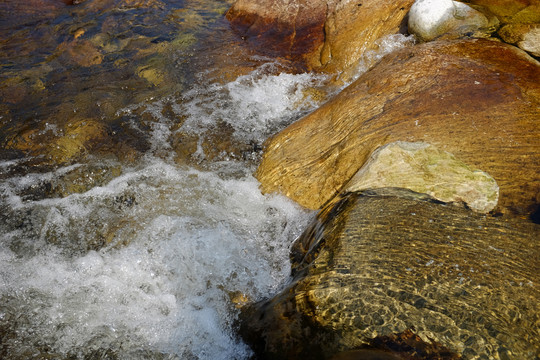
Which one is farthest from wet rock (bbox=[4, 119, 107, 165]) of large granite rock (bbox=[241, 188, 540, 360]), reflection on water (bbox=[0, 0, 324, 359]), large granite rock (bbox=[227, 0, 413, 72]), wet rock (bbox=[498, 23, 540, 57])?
wet rock (bbox=[498, 23, 540, 57])

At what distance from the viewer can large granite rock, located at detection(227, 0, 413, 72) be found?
18.9 ft

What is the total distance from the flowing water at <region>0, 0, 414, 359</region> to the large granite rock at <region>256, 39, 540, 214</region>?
40 cm

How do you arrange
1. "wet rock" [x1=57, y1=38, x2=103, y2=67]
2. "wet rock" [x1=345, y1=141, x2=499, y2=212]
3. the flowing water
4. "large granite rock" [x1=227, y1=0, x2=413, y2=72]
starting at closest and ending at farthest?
1. "wet rock" [x1=345, y1=141, x2=499, y2=212]
2. the flowing water
3. "large granite rock" [x1=227, y1=0, x2=413, y2=72]
4. "wet rock" [x1=57, y1=38, x2=103, y2=67]

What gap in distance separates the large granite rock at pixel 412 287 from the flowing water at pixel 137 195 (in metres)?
0.50

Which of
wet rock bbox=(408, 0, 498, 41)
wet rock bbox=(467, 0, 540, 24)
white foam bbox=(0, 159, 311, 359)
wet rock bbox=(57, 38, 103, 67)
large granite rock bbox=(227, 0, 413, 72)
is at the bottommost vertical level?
white foam bbox=(0, 159, 311, 359)

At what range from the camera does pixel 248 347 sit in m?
2.51

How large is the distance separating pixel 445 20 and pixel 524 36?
36.9 inches

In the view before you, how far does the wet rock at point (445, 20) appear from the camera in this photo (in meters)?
4.48

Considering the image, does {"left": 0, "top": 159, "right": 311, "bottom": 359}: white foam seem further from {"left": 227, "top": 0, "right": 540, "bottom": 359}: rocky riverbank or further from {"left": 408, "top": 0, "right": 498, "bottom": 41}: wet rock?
{"left": 408, "top": 0, "right": 498, "bottom": 41}: wet rock

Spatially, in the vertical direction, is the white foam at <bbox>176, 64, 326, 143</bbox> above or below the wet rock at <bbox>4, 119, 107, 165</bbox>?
above

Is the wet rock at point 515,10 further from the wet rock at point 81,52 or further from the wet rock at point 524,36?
the wet rock at point 81,52

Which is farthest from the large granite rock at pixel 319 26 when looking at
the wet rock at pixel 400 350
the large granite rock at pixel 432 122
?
the wet rock at pixel 400 350

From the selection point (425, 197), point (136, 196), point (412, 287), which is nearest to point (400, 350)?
point (412, 287)

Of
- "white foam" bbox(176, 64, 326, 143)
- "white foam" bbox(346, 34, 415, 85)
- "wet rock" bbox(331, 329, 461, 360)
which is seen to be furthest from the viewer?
"white foam" bbox(346, 34, 415, 85)
